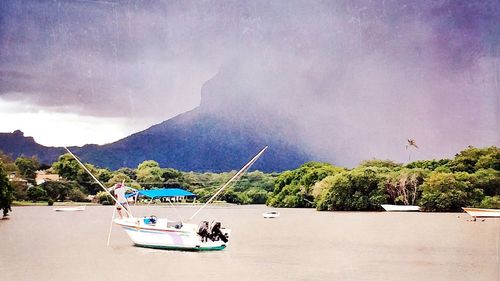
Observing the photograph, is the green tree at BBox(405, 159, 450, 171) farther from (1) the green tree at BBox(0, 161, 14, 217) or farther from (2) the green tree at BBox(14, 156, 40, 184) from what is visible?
(1) the green tree at BBox(0, 161, 14, 217)

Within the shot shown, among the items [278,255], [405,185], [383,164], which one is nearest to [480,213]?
[405,185]

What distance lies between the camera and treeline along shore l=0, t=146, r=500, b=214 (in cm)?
1641

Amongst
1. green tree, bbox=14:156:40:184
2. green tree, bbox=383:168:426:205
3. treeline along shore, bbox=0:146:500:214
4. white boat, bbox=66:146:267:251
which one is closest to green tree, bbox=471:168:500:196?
treeline along shore, bbox=0:146:500:214

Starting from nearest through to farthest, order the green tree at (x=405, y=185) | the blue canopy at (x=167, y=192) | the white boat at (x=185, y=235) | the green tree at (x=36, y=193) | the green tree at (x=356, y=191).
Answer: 1. the white boat at (x=185, y=235)
2. the blue canopy at (x=167, y=192)
3. the green tree at (x=36, y=193)
4. the green tree at (x=405, y=185)
5. the green tree at (x=356, y=191)

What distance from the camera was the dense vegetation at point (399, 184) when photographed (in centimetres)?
2025

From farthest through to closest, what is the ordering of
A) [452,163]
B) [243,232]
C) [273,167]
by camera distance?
[452,163], [273,167], [243,232]

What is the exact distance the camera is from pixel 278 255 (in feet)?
32.9

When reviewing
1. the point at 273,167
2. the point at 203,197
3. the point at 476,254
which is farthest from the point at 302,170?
the point at 476,254

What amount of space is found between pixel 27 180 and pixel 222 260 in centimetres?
1148

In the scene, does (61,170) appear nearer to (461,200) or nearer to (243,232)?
(243,232)

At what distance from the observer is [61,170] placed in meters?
18.8

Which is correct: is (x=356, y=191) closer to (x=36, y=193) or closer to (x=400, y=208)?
(x=400, y=208)

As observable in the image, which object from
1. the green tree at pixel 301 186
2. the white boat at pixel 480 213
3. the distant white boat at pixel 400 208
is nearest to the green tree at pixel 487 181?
the white boat at pixel 480 213

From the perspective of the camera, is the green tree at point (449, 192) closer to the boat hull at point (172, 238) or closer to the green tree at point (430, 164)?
the green tree at point (430, 164)
